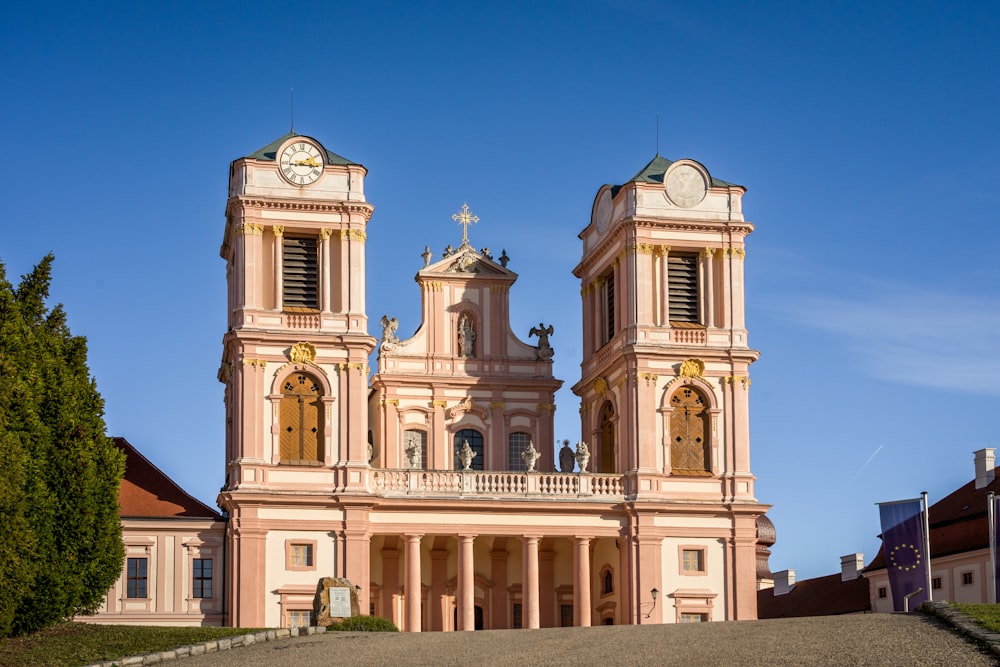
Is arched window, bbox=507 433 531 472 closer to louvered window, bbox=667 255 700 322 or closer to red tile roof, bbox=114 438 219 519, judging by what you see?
louvered window, bbox=667 255 700 322

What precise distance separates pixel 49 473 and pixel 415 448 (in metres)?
17.6

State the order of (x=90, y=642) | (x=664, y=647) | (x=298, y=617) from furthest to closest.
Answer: (x=298, y=617) → (x=90, y=642) → (x=664, y=647)

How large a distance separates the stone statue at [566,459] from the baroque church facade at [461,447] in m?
0.07

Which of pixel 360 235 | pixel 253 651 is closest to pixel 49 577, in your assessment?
pixel 253 651

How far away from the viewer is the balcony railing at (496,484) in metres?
59.5

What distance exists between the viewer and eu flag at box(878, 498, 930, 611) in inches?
2120

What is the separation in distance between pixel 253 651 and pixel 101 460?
8.24 metres

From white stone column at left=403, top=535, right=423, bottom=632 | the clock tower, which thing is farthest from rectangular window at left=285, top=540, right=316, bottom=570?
white stone column at left=403, top=535, right=423, bottom=632

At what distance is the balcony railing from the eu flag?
359 inches

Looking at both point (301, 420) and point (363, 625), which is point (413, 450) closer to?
point (301, 420)

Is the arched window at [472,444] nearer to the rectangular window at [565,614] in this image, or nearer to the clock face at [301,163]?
the rectangular window at [565,614]

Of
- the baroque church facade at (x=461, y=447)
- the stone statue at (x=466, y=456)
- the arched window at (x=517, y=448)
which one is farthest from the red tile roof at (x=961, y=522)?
the stone statue at (x=466, y=456)

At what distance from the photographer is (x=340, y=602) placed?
51438 mm

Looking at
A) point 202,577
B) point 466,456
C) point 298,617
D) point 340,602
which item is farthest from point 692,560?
point 202,577
